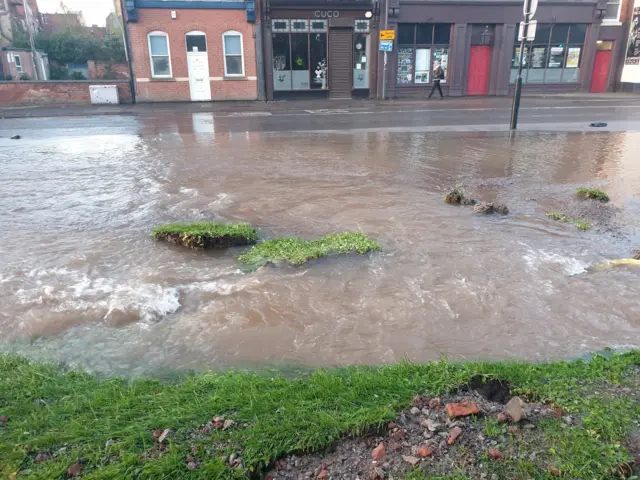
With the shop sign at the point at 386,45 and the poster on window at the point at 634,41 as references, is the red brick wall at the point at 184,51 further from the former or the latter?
the poster on window at the point at 634,41

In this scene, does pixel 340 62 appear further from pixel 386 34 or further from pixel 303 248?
pixel 303 248

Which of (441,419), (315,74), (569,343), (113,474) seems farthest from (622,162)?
(315,74)

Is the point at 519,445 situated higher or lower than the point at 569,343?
higher

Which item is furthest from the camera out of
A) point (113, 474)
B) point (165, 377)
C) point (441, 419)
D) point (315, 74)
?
point (315, 74)

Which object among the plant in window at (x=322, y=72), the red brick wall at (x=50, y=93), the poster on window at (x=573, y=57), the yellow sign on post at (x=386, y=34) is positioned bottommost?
the red brick wall at (x=50, y=93)

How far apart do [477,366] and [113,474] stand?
2.32m

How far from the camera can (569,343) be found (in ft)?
13.4

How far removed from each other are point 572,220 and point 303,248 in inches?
152

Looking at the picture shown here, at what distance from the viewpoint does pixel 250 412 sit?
9.73 feet

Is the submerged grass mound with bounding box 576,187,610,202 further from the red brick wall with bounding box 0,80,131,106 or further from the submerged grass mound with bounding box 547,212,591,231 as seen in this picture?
the red brick wall with bounding box 0,80,131,106

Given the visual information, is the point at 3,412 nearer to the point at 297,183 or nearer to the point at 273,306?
the point at 273,306

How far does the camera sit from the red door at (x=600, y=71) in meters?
29.2

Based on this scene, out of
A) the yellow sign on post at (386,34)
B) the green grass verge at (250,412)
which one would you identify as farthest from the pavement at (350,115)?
the green grass verge at (250,412)

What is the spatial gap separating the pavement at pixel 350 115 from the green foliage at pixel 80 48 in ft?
64.0
